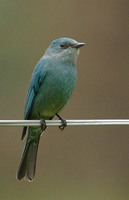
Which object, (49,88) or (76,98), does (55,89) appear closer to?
(49,88)

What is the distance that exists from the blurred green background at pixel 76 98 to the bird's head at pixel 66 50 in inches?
103

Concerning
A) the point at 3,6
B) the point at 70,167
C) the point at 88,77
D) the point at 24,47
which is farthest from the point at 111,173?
the point at 3,6

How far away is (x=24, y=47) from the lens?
1057 centimetres

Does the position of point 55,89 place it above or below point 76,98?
below

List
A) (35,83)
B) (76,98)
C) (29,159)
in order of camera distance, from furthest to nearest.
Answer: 1. (76,98)
2. (29,159)
3. (35,83)

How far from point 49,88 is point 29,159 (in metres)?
0.82

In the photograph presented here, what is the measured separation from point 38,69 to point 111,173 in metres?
3.25

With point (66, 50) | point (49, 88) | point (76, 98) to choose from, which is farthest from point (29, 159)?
point (76, 98)

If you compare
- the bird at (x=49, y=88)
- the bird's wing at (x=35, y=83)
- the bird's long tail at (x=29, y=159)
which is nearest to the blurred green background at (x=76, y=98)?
the bird's long tail at (x=29, y=159)

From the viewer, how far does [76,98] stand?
9.73 m

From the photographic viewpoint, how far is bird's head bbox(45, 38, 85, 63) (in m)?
6.77

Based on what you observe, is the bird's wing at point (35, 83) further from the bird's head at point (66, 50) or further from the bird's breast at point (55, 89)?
the bird's head at point (66, 50)

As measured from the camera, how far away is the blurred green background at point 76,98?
30.5 ft

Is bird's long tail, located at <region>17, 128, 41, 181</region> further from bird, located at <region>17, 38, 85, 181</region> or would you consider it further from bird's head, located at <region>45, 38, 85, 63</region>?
bird's head, located at <region>45, 38, 85, 63</region>
